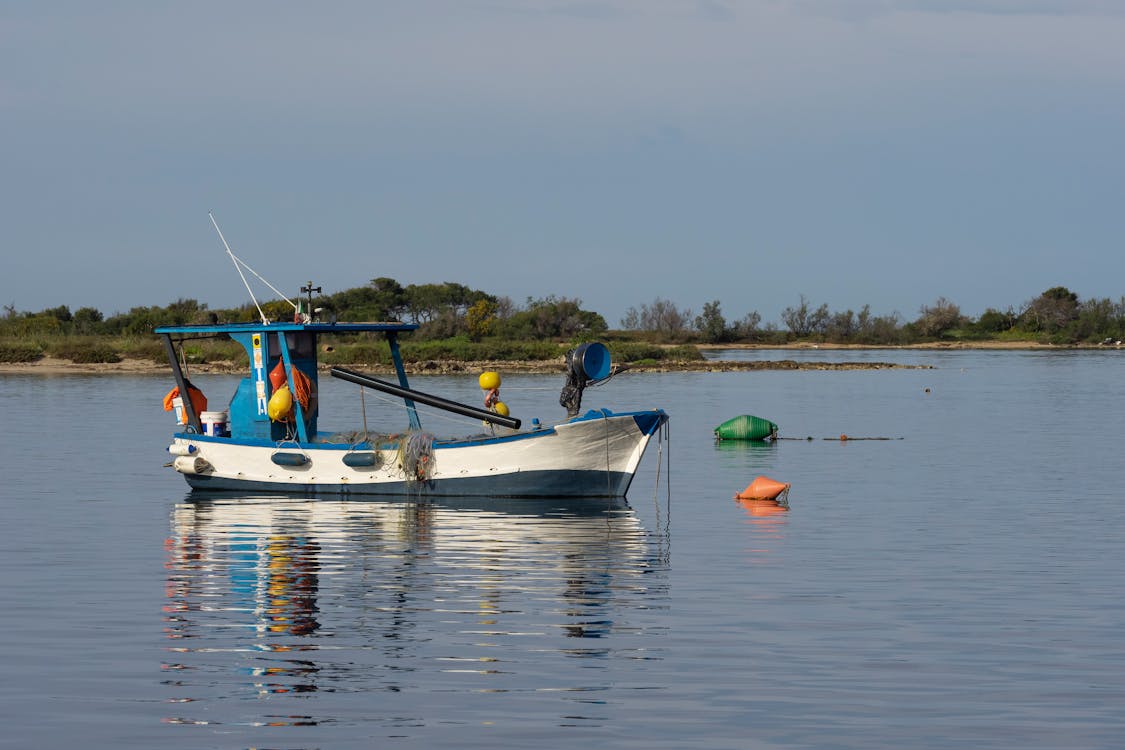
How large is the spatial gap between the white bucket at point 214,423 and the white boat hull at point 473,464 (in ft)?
1.01

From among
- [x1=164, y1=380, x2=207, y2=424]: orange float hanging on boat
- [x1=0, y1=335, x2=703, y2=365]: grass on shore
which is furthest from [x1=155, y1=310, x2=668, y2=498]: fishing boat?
[x1=0, y1=335, x2=703, y2=365]: grass on shore

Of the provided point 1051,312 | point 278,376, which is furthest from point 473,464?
point 1051,312

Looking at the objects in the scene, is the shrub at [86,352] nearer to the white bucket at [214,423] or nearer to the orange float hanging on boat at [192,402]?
the orange float hanging on boat at [192,402]

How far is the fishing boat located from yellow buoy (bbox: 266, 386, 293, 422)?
0.8 inches

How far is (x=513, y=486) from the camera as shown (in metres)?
26.6

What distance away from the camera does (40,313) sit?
118 meters

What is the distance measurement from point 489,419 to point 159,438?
65.4 feet

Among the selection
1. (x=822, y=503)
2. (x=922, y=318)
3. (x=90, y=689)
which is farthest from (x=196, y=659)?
(x=922, y=318)

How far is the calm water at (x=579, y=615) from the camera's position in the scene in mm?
11820

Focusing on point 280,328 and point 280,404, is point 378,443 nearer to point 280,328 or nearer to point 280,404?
point 280,404

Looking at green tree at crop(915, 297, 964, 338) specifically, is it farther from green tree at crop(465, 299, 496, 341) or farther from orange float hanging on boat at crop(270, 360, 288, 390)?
orange float hanging on boat at crop(270, 360, 288, 390)

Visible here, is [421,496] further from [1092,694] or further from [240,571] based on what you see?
[1092,694]

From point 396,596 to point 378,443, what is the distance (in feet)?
34.0

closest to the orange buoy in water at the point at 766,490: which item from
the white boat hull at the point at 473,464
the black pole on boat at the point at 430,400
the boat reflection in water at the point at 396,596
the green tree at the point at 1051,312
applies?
the white boat hull at the point at 473,464
